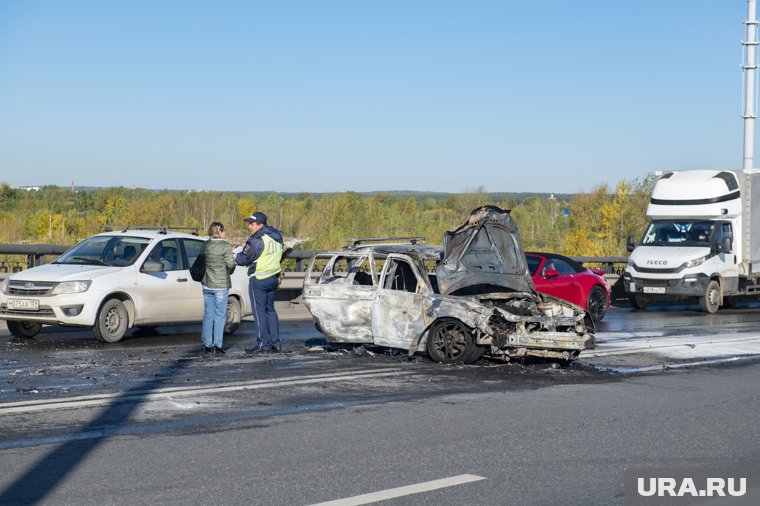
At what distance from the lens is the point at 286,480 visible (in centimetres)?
663

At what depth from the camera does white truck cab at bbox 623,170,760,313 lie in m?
23.8

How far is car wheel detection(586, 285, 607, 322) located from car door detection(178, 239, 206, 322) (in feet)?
27.2

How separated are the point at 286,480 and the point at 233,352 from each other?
7.43m

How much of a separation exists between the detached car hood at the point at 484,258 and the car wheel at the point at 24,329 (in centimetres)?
616

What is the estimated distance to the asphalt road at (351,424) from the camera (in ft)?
21.4

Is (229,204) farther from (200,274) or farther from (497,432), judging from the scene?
(497,432)

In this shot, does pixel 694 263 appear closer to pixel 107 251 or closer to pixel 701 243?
pixel 701 243

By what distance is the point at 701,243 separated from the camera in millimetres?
24203

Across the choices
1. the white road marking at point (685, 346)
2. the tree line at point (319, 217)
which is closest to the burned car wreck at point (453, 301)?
the white road marking at point (685, 346)

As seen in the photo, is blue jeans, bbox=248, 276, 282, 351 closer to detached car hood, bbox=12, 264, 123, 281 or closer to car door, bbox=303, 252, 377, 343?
car door, bbox=303, 252, 377, 343

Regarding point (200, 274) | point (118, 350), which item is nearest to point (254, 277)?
point (200, 274)

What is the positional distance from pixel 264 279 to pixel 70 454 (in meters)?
6.83

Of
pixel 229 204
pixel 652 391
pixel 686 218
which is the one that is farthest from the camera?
pixel 229 204

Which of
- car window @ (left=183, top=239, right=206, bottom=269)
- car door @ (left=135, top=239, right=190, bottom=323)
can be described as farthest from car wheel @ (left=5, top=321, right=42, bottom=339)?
car window @ (left=183, top=239, right=206, bottom=269)
